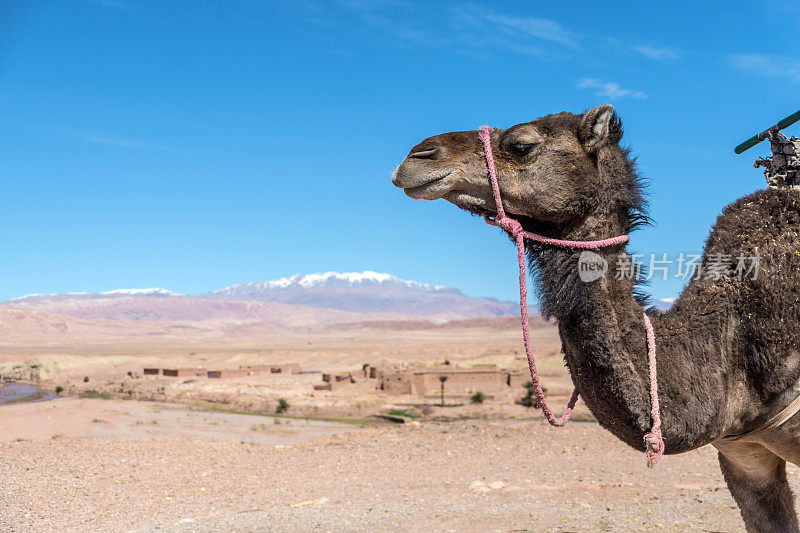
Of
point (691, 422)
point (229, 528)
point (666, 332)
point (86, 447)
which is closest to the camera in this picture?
point (691, 422)

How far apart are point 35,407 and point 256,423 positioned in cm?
614

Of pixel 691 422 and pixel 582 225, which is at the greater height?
pixel 582 225

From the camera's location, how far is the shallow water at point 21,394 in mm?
24352

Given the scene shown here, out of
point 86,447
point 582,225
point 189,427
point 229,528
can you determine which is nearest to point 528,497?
point 229,528

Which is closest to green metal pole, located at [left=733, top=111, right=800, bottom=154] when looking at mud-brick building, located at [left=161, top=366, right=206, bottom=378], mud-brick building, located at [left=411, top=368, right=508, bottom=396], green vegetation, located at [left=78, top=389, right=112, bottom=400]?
mud-brick building, located at [left=411, top=368, right=508, bottom=396]

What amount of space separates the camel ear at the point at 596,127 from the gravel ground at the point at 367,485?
18.3 ft

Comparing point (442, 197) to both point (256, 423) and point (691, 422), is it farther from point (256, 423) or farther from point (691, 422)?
point (256, 423)

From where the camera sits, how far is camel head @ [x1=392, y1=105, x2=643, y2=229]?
3.61 m

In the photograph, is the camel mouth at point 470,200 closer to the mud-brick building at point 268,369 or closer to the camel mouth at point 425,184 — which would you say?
the camel mouth at point 425,184

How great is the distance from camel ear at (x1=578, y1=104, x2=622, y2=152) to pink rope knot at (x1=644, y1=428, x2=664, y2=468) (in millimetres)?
1483

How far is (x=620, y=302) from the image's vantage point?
3609 millimetres

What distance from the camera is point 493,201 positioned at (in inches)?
146

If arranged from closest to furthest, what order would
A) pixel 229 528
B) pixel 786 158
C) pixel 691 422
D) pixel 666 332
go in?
pixel 691 422 → pixel 666 332 → pixel 786 158 → pixel 229 528

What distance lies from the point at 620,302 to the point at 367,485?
792cm
